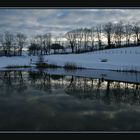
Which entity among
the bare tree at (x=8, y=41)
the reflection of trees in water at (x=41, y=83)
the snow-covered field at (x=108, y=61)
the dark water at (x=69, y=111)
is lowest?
the dark water at (x=69, y=111)

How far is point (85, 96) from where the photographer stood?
7844 mm

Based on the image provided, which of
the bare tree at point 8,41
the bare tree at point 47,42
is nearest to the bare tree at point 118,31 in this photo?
the bare tree at point 47,42

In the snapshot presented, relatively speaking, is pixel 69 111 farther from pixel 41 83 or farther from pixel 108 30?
pixel 108 30

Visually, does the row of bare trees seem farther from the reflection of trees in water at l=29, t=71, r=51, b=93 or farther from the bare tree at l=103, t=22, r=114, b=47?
the reflection of trees in water at l=29, t=71, r=51, b=93

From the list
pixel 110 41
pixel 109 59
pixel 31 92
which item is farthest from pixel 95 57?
pixel 31 92

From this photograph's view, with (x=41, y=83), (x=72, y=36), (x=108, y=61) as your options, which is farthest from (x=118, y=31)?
(x=41, y=83)

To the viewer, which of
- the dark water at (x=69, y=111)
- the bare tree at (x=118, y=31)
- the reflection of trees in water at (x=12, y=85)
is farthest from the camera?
the bare tree at (x=118, y=31)

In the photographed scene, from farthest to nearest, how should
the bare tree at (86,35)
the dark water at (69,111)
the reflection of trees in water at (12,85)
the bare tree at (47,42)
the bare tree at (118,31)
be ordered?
1. the bare tree at (86,35)
2. the bare tree at (47,42)
3. the bare tree at (118,31)
4. the reflection of trees in water at (12,85)
5. the dark water at (69,111)

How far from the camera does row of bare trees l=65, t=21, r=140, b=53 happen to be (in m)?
33.7

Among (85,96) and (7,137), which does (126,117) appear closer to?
(85,96)

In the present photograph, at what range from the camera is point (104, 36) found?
35438mm

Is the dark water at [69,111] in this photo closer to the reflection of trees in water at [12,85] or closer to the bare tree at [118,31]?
the reflection of trees in water at [12,85]

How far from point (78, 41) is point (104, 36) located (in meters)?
4.23

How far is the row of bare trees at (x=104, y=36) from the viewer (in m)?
33.7
